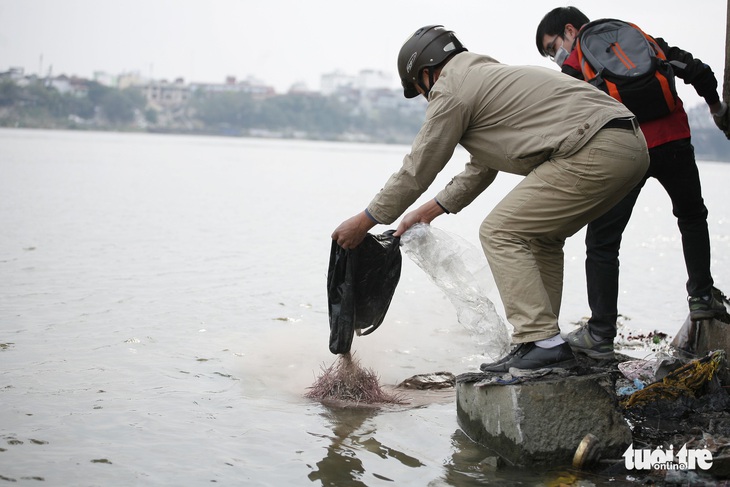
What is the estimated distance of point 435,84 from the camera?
12.9 ft

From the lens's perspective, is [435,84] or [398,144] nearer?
[435,84]

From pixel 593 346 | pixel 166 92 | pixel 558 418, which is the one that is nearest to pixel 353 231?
pixel 558 418

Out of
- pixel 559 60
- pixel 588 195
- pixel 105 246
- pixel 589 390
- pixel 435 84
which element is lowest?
pixel 105 246

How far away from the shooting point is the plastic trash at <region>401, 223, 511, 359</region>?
15.5 feet

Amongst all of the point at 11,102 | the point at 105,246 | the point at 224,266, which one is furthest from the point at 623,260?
the point at 11,102

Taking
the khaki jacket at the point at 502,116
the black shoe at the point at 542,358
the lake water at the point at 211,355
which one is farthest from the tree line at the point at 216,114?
the black shoe at the point at 542,358

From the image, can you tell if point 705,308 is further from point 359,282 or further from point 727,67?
point 359,282

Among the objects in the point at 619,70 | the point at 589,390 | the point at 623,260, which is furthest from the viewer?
the point at 623,260

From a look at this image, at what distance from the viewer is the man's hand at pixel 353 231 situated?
4.25m

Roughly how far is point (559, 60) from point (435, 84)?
145cm

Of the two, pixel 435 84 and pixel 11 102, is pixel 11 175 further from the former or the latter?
pixel 11 102

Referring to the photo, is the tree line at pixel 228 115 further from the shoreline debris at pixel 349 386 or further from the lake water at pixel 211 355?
the shoreline debris at pixel 349 386

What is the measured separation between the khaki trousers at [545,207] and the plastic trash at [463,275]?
729mm

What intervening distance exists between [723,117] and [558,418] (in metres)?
2.43
